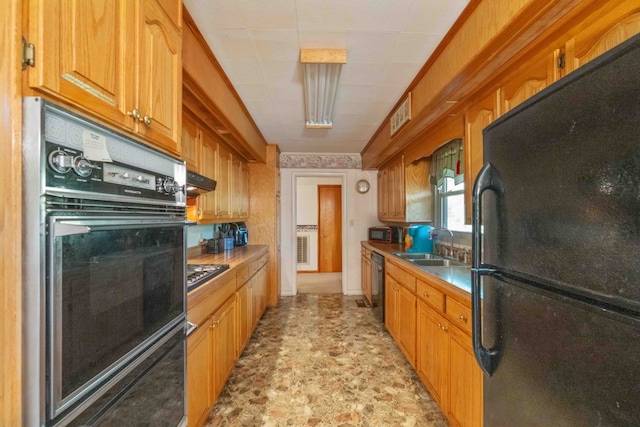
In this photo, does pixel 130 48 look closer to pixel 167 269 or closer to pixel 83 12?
pixel 83 12

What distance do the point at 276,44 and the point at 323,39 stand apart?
29 cm

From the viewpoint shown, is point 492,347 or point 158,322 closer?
point 492,347

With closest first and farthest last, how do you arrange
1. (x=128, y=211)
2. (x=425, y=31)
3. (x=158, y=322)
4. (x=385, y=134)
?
1. (x=128, y=211)
2. (x=158, y=322)
3. (x=425, y=31)
4. (x=385, y=134)

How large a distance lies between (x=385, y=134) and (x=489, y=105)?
5.14 feet

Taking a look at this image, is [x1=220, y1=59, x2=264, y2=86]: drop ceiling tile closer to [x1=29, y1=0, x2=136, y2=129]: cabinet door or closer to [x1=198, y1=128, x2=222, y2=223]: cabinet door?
[x1=198, y1=128, x2=222, y2=223]: cabinet door

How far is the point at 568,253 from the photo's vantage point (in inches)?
24.1

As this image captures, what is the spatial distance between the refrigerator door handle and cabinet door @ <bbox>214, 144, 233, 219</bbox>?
236 cm

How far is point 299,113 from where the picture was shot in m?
2.85

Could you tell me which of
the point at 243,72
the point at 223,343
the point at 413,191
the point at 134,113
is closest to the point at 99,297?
the point at 134,113

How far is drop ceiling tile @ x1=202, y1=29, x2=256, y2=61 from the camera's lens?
5.33ft

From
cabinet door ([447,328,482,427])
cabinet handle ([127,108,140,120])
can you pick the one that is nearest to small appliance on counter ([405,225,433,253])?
cabinet door ([447,328,482,427])

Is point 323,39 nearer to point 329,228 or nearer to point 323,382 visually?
point 323,382

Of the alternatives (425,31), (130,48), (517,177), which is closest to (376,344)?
(517,177)

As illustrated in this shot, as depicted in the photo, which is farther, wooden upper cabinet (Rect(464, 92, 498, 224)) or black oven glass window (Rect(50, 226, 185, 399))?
wooden upper cabinet (Rect(464, 92, 498, 224))
